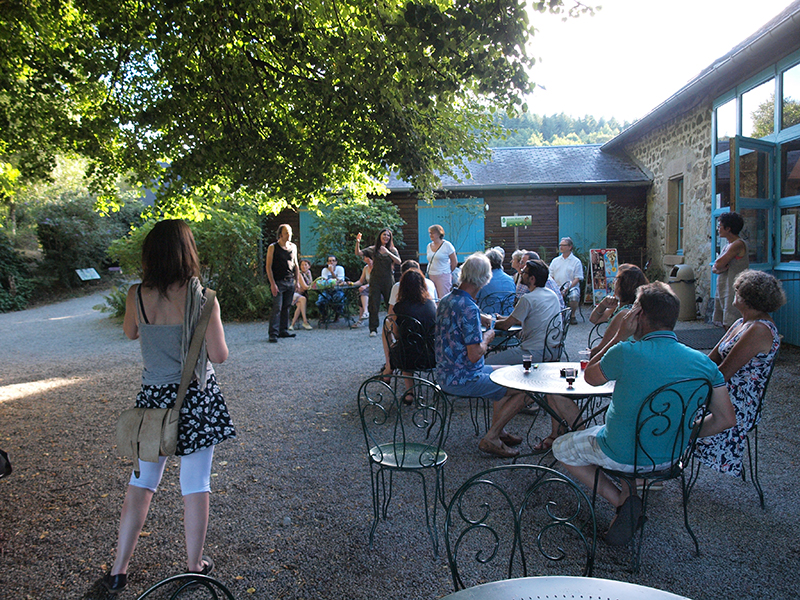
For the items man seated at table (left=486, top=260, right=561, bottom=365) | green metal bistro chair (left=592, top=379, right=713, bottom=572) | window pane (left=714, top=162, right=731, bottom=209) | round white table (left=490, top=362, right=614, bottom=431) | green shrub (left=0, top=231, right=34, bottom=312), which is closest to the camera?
green metal bistro chair (left=592, top=379, right=713, bottom=572)

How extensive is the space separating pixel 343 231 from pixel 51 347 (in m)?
5.91

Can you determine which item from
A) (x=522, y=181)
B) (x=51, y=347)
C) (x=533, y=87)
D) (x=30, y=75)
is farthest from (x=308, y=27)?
(x=522, y=181)

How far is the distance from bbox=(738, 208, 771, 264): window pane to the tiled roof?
17.9 ft

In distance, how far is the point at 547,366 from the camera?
11.9 feet

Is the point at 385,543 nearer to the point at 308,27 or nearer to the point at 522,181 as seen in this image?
the point at 308,27

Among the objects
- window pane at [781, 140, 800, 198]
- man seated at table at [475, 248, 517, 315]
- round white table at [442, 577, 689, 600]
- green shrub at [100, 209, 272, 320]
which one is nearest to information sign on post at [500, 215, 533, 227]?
green shrub at [100, 209, 272, 320]

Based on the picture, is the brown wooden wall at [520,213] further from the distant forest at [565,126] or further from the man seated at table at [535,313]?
the distant forest at [565,126]

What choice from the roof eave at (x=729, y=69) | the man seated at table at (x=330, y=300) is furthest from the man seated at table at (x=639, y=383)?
the man seated at table at (x=330, y=300)

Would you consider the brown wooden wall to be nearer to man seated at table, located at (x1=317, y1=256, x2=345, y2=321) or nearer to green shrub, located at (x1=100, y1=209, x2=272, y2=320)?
green shrub, located at (x1=100, y1=209, x2=272, y2=320)

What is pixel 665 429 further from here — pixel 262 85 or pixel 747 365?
pixel 262 85

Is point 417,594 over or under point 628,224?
under

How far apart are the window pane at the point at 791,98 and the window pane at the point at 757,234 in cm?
114

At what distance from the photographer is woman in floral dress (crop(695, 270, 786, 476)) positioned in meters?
2.87

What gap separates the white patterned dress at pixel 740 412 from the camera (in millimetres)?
2877
